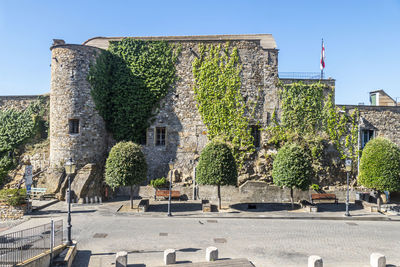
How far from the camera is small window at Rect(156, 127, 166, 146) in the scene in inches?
949

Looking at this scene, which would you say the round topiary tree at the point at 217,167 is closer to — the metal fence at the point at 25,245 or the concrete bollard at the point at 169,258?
the concrete bollard at the point at 169,258

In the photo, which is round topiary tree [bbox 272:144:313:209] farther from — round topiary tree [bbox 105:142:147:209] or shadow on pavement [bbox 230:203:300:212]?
round topiary tree [bbox 105:142:147:209]

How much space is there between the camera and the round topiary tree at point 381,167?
59.9ft

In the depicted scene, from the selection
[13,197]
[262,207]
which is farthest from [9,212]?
[262,207]

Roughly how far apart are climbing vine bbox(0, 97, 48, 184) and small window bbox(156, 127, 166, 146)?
9368mm

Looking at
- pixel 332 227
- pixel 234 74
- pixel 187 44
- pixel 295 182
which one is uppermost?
pixel 187 44

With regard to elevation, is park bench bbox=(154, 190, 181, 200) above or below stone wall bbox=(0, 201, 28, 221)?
above

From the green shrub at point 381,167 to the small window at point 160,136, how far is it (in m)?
14.2

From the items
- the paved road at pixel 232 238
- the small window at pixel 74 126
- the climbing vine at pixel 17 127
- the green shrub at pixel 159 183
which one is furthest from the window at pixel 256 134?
the climbing vine at pixel 17 127

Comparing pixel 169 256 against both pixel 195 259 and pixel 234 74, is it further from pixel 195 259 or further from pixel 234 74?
pixel 234 74

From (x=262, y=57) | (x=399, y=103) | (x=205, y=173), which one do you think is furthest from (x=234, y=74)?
(x=399, y=103)

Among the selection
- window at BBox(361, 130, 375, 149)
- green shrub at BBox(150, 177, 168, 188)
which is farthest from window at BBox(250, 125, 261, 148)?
window at BBox(361, 130, 375, 149)

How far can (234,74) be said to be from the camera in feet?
77.8

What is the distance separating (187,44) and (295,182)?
43.8 ft
